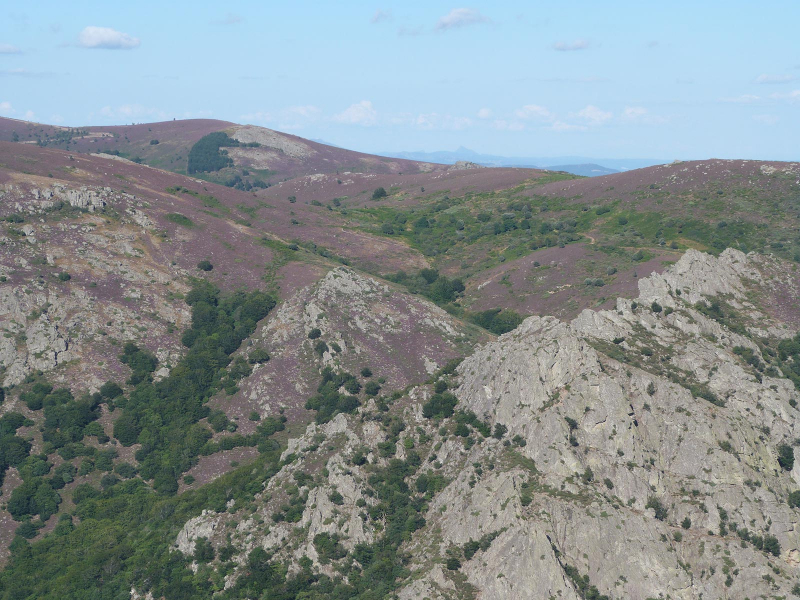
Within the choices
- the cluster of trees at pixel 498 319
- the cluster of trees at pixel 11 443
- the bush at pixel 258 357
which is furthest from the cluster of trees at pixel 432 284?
the cluster of trees at pixel 11 443

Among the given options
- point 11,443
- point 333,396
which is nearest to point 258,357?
point 333,396

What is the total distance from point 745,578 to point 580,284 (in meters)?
71.2

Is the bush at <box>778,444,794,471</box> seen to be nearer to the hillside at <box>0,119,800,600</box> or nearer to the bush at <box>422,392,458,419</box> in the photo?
the hillside at <box>0,119,800,600</box>

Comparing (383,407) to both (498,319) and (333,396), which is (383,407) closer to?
(333,396)

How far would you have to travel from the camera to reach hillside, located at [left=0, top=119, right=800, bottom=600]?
6178 cm

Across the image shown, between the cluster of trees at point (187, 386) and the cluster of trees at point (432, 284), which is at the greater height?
the cluster of trees at point (432, 284)

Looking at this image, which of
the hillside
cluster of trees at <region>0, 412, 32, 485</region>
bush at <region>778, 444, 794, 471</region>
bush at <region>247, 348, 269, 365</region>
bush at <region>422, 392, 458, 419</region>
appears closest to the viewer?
the hillside

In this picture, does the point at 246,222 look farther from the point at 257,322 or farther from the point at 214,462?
the point at 214,462

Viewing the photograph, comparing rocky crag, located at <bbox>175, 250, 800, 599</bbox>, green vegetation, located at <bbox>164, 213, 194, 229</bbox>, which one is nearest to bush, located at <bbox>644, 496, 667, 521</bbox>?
rocky crag, located at <bbox>175, 250, 800, 599</bbox>

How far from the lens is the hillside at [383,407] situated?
2432 inches

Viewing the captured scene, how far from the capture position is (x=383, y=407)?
81812 mm

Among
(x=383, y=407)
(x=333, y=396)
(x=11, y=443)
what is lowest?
(x=11, y=443)

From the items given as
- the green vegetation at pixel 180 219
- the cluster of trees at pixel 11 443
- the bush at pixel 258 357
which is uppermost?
the green vegetation at pixel 180 219

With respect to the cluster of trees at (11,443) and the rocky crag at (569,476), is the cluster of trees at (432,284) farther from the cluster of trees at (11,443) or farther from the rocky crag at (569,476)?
the cluster of trees at (11,443)
